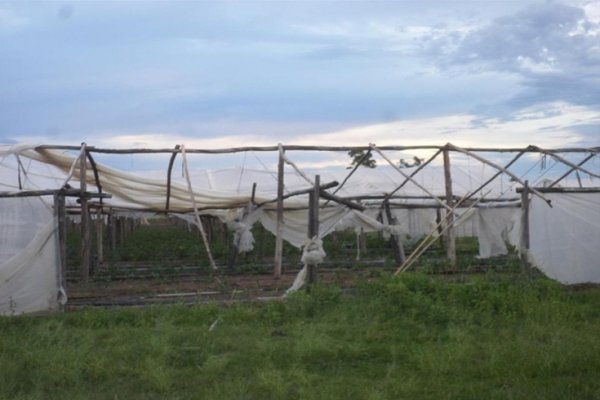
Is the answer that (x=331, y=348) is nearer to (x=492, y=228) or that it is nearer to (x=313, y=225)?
(x=313, y=225)

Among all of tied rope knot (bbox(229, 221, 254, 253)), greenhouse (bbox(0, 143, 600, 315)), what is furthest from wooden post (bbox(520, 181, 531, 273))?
tied rope knot (bbox(229, 221, 254, 253))

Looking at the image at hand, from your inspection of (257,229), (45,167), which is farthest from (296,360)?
(257,229)

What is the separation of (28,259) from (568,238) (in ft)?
24.2

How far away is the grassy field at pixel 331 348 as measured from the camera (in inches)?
227

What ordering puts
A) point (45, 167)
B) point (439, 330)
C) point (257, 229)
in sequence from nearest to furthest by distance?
point (439, 330), point (45, 167), point (257, 229)

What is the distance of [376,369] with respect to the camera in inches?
250

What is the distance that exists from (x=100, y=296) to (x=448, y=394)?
6.99 m

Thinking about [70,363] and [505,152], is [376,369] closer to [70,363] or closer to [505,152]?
[70,363]

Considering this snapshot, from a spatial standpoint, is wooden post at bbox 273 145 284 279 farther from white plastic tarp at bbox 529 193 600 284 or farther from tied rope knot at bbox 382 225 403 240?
white plastic tarp at bbox 529 193 600 284

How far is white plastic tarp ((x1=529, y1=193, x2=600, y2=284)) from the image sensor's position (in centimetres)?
1117

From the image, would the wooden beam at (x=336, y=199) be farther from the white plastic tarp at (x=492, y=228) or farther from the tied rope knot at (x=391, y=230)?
the white plastic tarp at (x=492, y=228)

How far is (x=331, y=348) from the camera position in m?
6.88

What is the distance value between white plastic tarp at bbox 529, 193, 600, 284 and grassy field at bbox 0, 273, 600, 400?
1.53 metres

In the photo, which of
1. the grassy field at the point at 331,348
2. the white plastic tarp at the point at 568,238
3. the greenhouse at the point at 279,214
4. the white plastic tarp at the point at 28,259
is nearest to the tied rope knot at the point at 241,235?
the greenhouse at the point at 279,214
